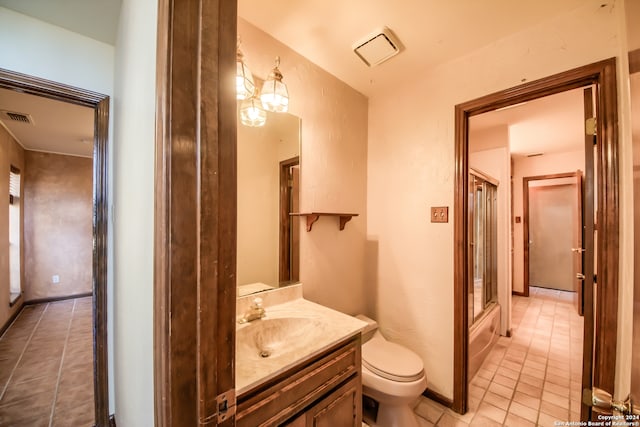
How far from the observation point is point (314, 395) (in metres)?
0.99

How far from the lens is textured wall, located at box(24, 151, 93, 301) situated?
3.81 metres

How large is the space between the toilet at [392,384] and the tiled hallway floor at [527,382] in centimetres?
30

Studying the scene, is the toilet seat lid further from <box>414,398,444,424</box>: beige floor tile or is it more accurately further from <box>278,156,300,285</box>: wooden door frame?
<box>278,156,300,285</box>: wooden door frame

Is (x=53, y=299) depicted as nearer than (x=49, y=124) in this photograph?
No

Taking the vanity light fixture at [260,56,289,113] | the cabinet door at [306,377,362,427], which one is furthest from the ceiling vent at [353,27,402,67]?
the cabinet door at [306,377,362,427]

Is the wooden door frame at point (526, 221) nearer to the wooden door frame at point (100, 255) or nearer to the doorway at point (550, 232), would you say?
the doorway at point (550, 232)

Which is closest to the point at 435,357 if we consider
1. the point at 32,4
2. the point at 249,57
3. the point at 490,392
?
the point at 490,392

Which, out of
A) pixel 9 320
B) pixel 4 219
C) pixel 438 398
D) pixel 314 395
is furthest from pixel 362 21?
pixel 9 320

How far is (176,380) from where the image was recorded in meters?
0.46

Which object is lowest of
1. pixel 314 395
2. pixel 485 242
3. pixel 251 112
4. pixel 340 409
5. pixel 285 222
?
pixel 340 409

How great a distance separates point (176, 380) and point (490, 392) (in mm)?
2478

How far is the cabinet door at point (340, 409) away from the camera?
3.28 feet

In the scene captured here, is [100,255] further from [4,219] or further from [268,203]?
[4,219]

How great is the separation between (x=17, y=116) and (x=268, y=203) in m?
3.14
